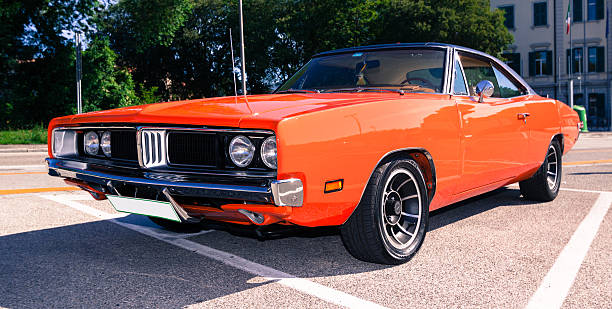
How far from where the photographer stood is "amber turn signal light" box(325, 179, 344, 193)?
287 cm

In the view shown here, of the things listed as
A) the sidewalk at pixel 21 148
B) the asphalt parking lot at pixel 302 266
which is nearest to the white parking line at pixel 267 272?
the asphalt parking lot at pixel 302 266

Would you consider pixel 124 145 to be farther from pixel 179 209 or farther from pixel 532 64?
pixel 532 64

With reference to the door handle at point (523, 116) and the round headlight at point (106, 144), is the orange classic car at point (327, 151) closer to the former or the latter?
the round headlight at point (106, 144)

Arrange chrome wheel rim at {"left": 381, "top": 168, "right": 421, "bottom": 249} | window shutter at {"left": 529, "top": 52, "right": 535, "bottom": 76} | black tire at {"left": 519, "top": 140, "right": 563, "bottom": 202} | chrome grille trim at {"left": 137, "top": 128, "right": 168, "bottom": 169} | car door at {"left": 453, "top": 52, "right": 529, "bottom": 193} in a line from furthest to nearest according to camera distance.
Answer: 1. window shutter at {"left": 529, "top": 52, "right": 535, "bottom": 76}
2. black tire at {"left": 519, "top": 140, "right": 563, "bottom": 202}
3. car door at {"left": 453, "top": 52, "right": 529, "bottom": 193}
4. chrome wheel rim at {"left": 381, "top": 168, "right": 421, "bottom": 249}
5. chrome grille trim at {"left": 137, "top": 128, "right": 168, "bottom": 169}

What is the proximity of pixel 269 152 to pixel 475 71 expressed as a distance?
2861 millimetres

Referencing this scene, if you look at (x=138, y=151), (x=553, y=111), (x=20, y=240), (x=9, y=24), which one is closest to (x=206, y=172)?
(x=138, y=151)

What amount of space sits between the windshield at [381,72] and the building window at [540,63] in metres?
41.5

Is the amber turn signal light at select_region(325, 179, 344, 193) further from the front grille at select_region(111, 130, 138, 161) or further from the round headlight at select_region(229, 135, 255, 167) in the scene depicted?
the front grille at select_region(111, 130, 138, 161)

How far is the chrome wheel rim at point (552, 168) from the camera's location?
5953 mm

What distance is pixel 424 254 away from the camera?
3.76 metres

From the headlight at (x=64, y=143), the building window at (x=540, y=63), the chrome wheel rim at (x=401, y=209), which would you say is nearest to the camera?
the chrome wheel rim at (x=401, y=209)

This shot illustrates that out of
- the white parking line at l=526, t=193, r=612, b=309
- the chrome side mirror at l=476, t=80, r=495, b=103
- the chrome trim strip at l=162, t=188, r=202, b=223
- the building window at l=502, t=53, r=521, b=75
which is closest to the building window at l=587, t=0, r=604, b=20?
the building window at l=502, t=53, r=521, b=75

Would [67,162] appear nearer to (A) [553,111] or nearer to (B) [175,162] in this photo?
(B) [175,162]

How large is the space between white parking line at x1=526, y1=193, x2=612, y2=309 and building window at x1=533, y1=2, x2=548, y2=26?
41.6 metres
